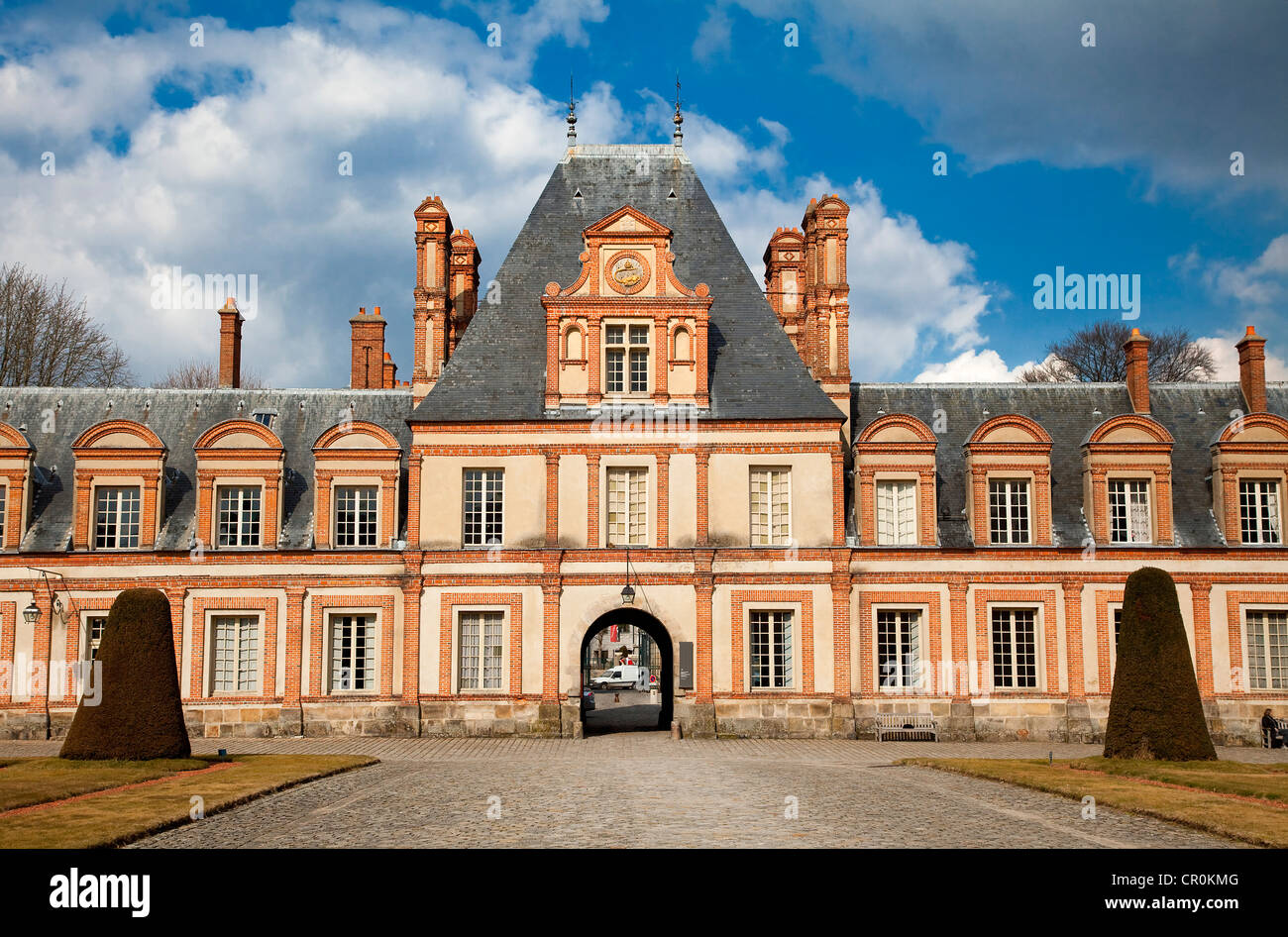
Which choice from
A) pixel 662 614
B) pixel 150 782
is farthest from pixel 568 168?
pixel 150 782

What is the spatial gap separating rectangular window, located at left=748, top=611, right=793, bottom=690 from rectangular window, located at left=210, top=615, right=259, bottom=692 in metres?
14.7

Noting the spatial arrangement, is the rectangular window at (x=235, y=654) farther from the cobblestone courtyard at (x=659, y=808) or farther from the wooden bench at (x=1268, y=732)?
the wooden bench at (x=1268, y=732)

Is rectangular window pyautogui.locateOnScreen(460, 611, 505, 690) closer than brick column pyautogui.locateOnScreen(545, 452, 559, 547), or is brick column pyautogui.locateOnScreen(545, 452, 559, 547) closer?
rectangular window pyautogui.locateOnScreen(460, 611, 505, 690)

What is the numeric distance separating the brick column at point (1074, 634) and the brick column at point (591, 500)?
1422 cm

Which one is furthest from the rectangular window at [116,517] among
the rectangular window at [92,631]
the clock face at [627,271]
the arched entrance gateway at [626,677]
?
the clock face at [627,271]

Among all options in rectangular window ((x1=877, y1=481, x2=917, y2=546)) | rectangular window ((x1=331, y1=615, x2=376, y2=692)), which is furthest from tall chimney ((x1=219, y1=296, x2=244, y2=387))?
rectangular window ((x1=877, y1=481, x2=917, y2=546))

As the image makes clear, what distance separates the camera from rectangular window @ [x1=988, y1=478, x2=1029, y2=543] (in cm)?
3678

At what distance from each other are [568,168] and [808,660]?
18296 millimetres

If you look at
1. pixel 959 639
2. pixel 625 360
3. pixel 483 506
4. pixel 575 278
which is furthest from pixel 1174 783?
pixel 575 278

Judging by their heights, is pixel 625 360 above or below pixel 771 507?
above

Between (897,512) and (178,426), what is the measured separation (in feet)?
75.7

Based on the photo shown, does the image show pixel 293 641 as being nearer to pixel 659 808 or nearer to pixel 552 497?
pixel 552 497

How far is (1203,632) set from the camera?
3606 centimetres

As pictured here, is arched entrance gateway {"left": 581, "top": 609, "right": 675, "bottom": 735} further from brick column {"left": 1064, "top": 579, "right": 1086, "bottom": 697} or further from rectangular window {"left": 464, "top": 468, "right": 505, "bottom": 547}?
brick column {"left": 1064, "top": 579, "right": 1086, "bottom": 697}
